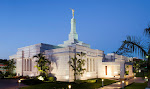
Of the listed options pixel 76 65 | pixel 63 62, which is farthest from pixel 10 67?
pixel 76 65

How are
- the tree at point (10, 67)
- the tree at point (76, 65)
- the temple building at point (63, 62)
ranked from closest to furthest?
the tree at point (76, 65), the temple building at point (63, 62), the tree at point (10, 67)

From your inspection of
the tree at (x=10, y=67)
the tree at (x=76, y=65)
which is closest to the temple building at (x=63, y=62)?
the tree at (x=76, y=65)

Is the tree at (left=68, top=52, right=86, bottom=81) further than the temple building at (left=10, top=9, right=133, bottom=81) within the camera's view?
No

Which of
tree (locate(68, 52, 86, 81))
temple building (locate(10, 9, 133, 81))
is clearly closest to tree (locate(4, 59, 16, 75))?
temple building (locate(10, 9, 133, 81))

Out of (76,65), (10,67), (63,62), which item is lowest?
(10,67)

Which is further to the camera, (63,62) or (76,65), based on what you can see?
(76,65)

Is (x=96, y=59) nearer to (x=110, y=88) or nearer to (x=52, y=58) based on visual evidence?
(x=52, y=58)

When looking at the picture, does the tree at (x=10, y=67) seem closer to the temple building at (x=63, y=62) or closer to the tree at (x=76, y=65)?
the temple building at (x=63, y=62)

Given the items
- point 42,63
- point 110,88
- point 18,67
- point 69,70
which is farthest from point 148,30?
point 18,67

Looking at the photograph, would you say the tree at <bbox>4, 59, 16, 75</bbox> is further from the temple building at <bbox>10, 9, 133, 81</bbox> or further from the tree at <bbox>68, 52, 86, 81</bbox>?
the tree at <bbox>68, 52, 86, 81</bbox>

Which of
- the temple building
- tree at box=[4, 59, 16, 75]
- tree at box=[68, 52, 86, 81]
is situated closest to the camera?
tree at box=[68, 52, 86, 81]

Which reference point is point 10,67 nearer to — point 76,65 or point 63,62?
point 63,62

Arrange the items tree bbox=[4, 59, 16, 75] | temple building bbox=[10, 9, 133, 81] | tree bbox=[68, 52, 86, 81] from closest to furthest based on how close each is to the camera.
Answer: tree bbox=[68, 52, 86, 81]
temple building bbox=[10, 9, 133, 81]
tree bbox=[4, 59, 16, 75]

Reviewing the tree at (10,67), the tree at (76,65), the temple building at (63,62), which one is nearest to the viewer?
the tree at (76,65)
